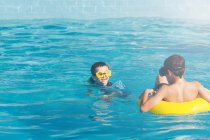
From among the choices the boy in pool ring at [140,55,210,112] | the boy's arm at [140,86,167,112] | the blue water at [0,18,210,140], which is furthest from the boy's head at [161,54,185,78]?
the blue water at [0,18,210,140]

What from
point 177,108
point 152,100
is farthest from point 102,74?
point 177,108

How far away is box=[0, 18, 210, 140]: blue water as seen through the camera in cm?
525

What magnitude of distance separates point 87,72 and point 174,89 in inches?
131

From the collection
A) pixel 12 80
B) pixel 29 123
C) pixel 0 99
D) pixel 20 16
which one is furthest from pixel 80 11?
pixel 29 123

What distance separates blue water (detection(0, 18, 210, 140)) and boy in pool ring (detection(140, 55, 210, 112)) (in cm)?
29

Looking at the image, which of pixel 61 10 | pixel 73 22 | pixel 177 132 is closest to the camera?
pixel 177 132

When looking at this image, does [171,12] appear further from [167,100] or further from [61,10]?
[167,100]

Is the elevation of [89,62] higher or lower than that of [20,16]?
lower

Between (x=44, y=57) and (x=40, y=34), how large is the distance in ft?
10.5

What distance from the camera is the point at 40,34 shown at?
12719mm

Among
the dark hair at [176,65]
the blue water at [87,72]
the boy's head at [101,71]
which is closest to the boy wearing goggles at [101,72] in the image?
the boy's head at [101,71]

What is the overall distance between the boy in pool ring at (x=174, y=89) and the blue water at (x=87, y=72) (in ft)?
0.95

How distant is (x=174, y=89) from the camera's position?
5297 millimetres

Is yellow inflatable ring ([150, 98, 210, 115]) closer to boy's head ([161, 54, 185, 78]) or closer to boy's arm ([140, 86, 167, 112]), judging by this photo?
boy's arm ([140, 86, 167, 112])
